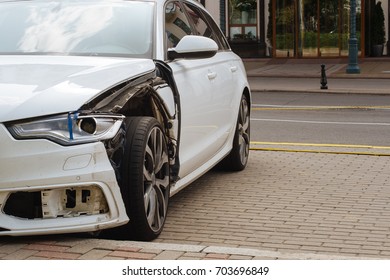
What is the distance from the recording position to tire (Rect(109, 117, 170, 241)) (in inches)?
236

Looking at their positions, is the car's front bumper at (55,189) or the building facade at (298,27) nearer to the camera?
the car's front bumper at (55,189)

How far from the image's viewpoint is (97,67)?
6.46m

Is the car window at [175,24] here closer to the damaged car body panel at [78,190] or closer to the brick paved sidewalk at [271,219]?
the brick paved sidewalk at [271,219]

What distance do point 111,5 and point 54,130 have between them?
2.10 meters

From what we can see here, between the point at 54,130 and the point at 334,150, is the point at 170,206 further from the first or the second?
the point at 334,150

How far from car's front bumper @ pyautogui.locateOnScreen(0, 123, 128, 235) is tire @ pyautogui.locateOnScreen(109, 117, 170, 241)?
15 centimetres

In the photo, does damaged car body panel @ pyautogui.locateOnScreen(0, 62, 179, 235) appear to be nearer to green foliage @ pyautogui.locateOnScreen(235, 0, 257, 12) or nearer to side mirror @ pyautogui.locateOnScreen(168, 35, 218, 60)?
side mirror @ pyautogui.locateOnScreen(168, 35, 218, 60)

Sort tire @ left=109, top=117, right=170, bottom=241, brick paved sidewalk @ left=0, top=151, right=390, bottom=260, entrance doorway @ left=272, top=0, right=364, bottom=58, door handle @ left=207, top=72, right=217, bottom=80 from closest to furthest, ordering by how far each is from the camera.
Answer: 1. brick paved sidewalk @ left=0, top=151, right=390, bottom=260
2. tire @ left=109, top=117, right=170, bottom=241
3. door handle @ left=207, top=72, right=217, bottom=80
4. entrance doorway @ left=272, top=0, right=364, bottom=58

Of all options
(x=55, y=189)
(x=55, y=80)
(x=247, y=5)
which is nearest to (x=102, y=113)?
(x=55, y=80)

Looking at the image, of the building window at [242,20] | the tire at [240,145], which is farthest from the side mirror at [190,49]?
the building window at [242,20]

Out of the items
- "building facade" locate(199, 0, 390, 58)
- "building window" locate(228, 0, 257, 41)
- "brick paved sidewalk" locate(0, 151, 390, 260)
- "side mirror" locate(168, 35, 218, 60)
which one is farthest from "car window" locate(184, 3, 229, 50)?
"building window" locate(228, 0, 257, 41)

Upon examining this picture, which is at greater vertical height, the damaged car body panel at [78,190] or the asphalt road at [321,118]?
the damaged car body panel at [78,190]

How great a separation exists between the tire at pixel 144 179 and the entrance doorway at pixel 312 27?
32228 mm

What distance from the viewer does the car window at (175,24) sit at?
7.53 m
